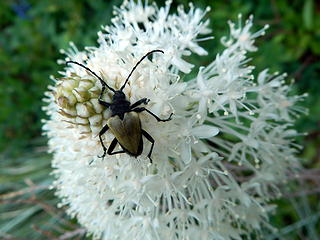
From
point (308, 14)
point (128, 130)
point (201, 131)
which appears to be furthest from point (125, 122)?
point (308, 14)

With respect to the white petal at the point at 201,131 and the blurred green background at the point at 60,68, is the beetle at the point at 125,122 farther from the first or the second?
the blurred green background at the point at 60,68

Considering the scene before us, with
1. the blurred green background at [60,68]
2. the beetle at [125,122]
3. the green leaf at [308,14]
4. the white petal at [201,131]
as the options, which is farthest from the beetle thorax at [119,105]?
the green leaf at [308,14]

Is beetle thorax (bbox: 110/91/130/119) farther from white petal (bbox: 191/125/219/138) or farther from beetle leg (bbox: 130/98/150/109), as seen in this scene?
white petal (bbox: 191/125/219/138)

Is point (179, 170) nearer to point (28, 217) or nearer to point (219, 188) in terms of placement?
point (219, 188)

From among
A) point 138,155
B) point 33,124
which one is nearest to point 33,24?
point 33,124

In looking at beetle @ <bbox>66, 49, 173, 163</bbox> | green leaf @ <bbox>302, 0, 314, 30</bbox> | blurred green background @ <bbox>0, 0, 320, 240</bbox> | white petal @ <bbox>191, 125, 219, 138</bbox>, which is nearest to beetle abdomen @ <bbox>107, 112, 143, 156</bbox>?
beetle @ <bbox>66, 49, 173, 163</bbox>

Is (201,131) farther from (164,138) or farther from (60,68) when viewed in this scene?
(60,68)
